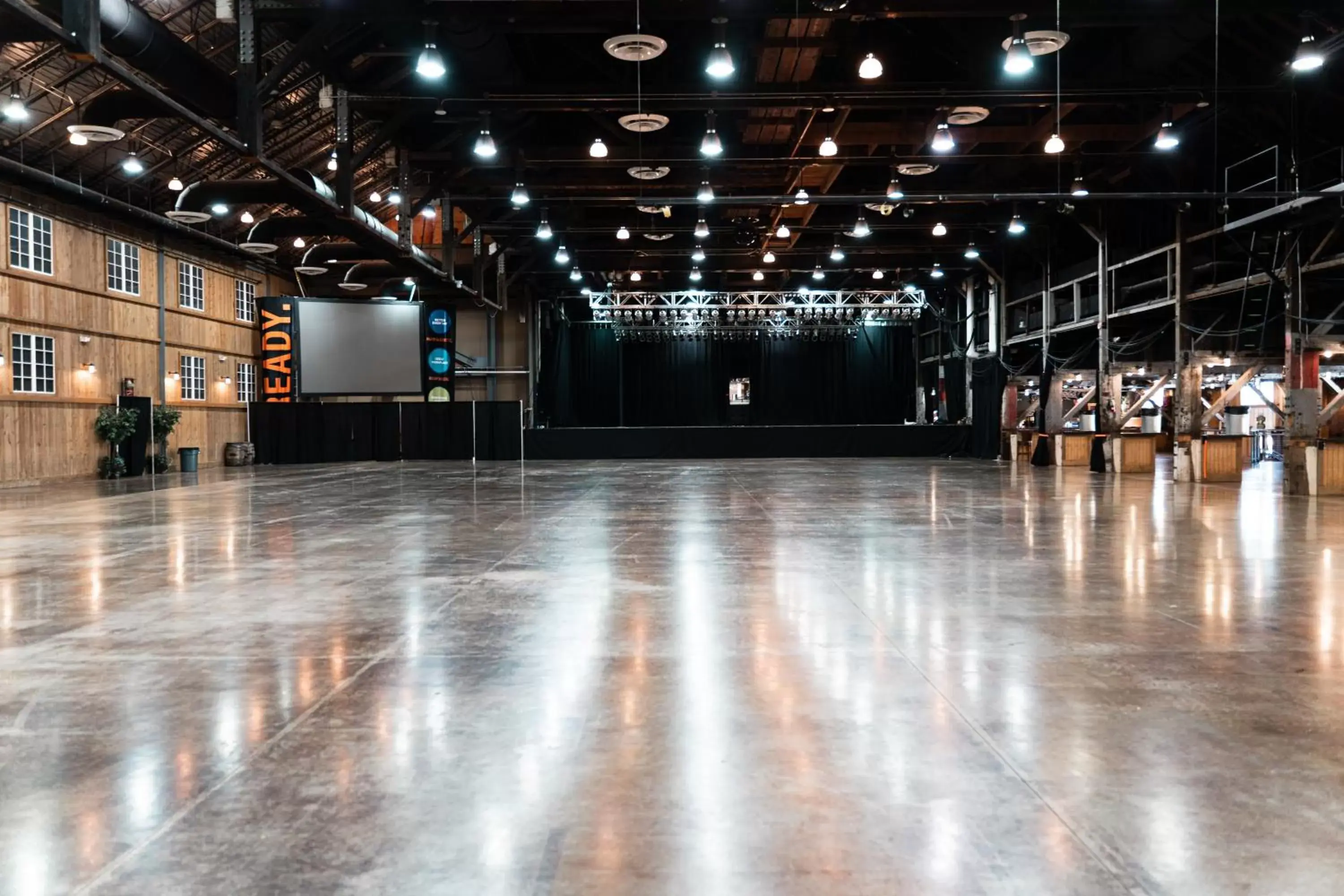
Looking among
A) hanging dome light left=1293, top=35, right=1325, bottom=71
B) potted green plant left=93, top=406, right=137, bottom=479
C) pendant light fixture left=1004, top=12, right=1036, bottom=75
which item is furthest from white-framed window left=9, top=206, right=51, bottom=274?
hanging dome light left=1293, top=35, right=1325, bottom=71

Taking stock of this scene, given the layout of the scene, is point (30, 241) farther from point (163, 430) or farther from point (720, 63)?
point (720, 63)

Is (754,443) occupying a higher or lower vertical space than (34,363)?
lower

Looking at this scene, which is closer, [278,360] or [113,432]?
[113,432]

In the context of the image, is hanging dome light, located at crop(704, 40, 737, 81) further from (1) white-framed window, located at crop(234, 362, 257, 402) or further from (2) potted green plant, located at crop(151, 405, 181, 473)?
(1) white-framed window, located at crop(234, 362, 257, 402)

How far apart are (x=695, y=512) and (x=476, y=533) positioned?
9.82 feet

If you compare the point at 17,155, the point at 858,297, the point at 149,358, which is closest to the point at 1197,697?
the point at 17,155

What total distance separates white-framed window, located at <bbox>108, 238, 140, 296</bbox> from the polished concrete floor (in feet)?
50.6

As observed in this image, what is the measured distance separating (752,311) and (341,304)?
1286 centimetres

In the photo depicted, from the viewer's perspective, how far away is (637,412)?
36031mm

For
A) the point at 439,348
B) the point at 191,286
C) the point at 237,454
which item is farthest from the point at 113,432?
the point at 439,348

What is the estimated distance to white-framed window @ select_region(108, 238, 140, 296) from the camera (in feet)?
66.2

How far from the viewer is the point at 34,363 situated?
58.1 ft

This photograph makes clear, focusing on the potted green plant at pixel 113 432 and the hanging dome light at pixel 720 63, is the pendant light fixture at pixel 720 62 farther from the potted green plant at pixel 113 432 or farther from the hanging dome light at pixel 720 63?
the potted green plant at pixel 113 432

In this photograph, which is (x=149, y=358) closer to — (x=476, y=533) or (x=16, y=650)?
(x=476, y=533)
